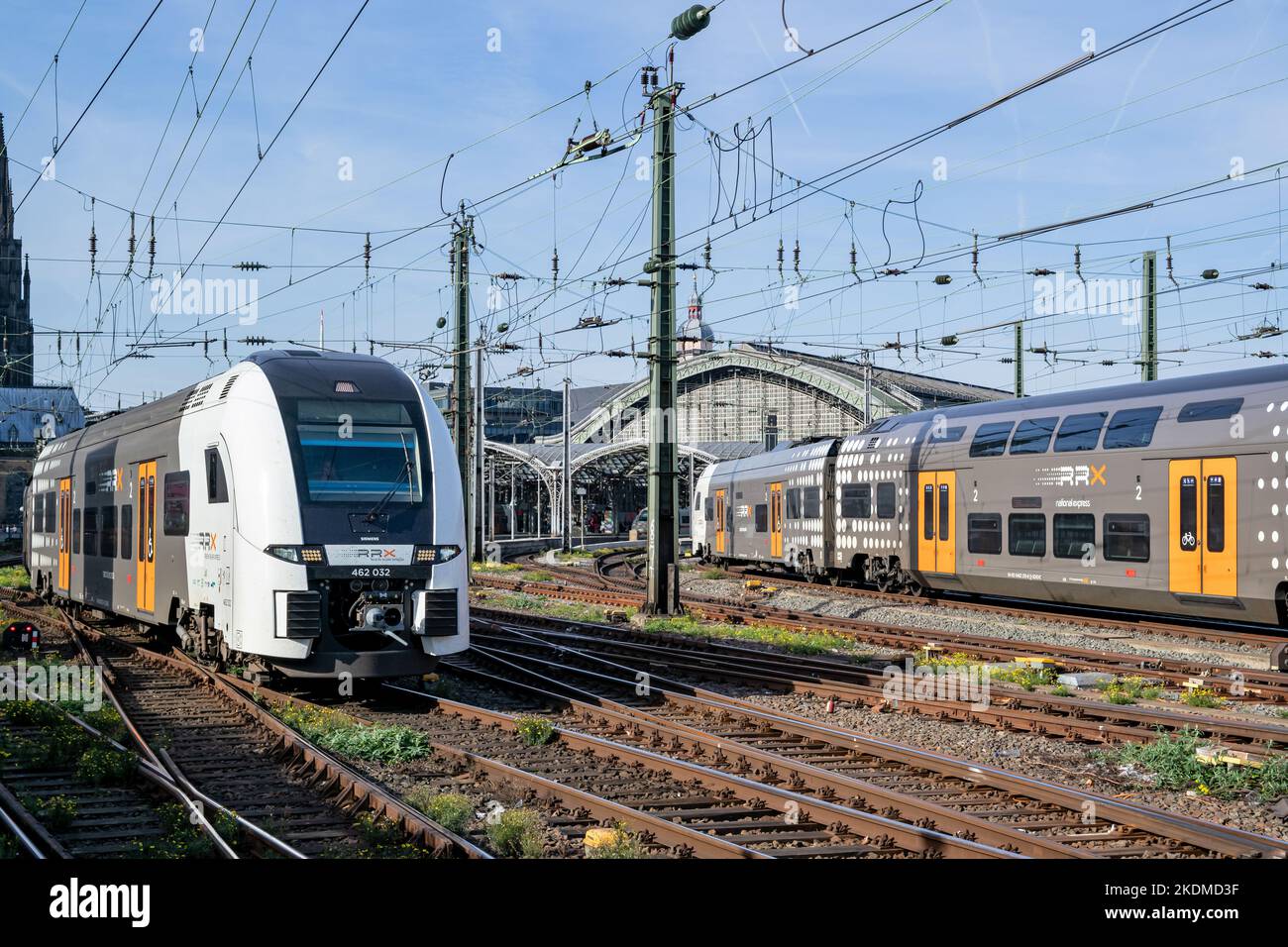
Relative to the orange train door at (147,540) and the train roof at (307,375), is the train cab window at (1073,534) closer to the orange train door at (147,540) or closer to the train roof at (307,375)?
the train roof at (307,375)

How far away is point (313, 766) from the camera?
997 cm

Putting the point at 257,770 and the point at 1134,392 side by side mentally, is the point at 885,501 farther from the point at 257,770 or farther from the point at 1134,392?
the point at 257,770

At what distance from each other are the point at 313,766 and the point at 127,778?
144cm

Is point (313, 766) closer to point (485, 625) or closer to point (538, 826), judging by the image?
point (538, 826)

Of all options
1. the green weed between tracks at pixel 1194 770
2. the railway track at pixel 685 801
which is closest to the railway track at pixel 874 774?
the railway track at pixel 685 801

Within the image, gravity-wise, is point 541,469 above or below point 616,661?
above

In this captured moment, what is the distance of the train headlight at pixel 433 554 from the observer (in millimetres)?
12672

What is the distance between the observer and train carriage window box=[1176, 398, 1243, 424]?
692 inches

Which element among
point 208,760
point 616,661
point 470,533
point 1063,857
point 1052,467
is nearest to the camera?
point 1063,857

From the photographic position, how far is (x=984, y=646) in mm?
17844

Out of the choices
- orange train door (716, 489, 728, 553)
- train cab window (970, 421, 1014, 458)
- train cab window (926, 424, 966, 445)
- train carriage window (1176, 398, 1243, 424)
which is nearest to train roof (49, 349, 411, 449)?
train carriage window (1176, 398, 1243, 424)

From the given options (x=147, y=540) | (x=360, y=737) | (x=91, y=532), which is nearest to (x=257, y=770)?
(x=360, y=737)

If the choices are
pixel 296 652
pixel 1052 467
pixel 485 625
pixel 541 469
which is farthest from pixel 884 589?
pixel 541 469

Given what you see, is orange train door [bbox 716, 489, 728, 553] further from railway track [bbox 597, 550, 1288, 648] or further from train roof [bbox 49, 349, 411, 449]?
train roof [bbox 49, 349, 411, 449]
